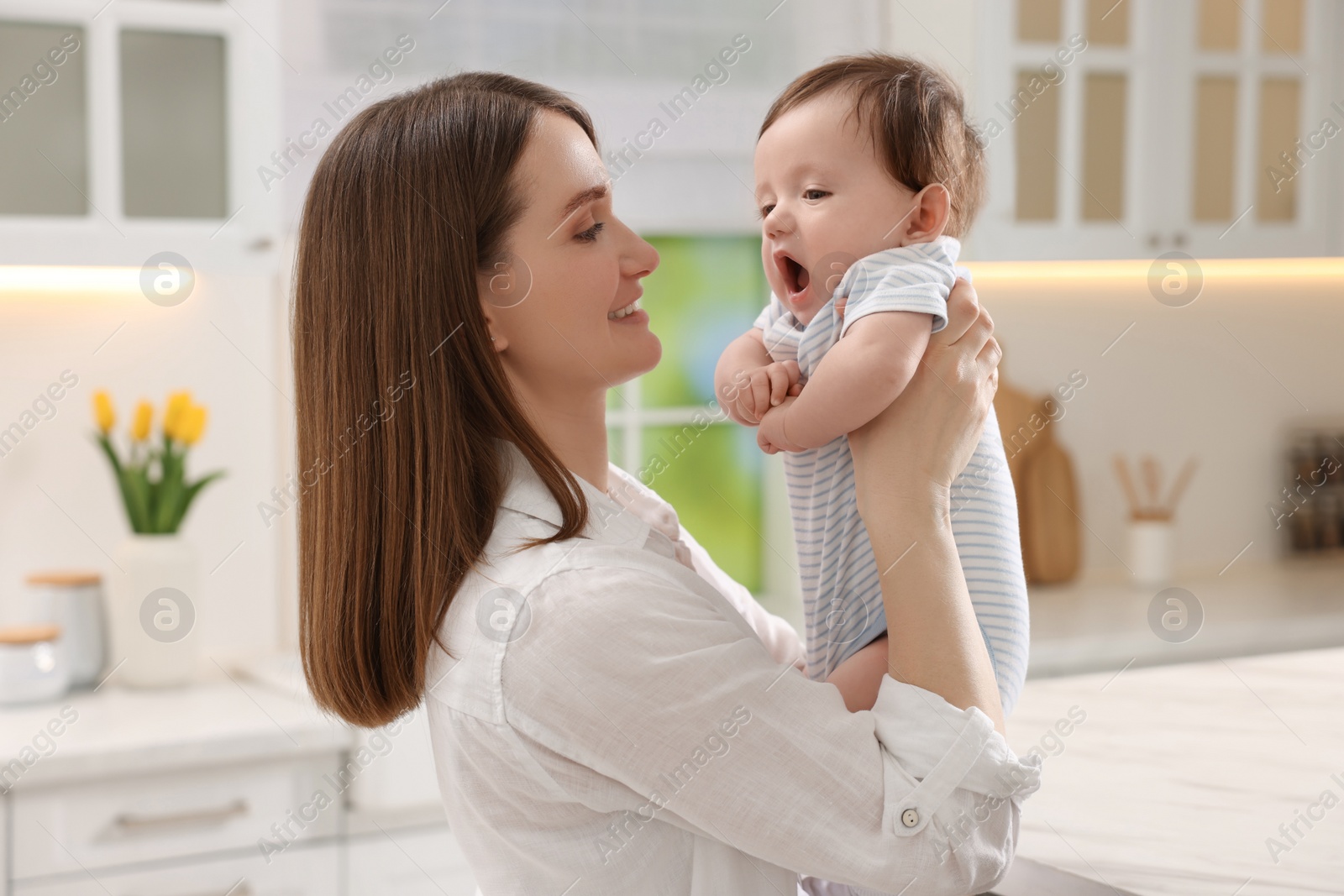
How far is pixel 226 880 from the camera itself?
191 cm

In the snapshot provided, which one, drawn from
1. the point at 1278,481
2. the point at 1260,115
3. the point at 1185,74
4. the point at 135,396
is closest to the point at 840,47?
the point at 1185,74

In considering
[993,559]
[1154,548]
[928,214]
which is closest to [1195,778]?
[993,559]

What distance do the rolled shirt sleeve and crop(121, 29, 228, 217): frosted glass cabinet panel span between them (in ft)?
5.33

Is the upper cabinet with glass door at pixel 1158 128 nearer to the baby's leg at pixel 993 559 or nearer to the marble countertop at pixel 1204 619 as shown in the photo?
the marble countertop at pixel 1204 619

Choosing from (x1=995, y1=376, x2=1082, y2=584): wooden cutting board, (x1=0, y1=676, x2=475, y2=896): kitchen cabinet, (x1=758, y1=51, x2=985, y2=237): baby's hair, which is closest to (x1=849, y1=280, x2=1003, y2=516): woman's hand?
(x1=758, y1=51, x2=985, y2=237): baby's hair

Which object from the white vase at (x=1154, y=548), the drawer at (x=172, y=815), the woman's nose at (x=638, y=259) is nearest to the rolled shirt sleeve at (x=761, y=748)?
the woman's nose at (x=638, y=259)

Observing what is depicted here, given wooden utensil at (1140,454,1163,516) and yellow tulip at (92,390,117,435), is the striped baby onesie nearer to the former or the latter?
yellow tulip at (92,390,117,435)

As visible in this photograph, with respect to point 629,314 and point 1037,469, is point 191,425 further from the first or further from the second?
point 1037,469

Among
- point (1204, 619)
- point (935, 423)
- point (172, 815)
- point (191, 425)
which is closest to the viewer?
point (935, 423)

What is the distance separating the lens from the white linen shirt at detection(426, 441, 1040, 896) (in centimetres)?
71

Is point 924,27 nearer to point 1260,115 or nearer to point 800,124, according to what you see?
point 1260,115

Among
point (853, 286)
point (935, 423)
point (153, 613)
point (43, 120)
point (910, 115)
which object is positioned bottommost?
point (153, 613)

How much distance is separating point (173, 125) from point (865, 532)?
5.45 feet

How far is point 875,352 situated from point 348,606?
16.3 inches
